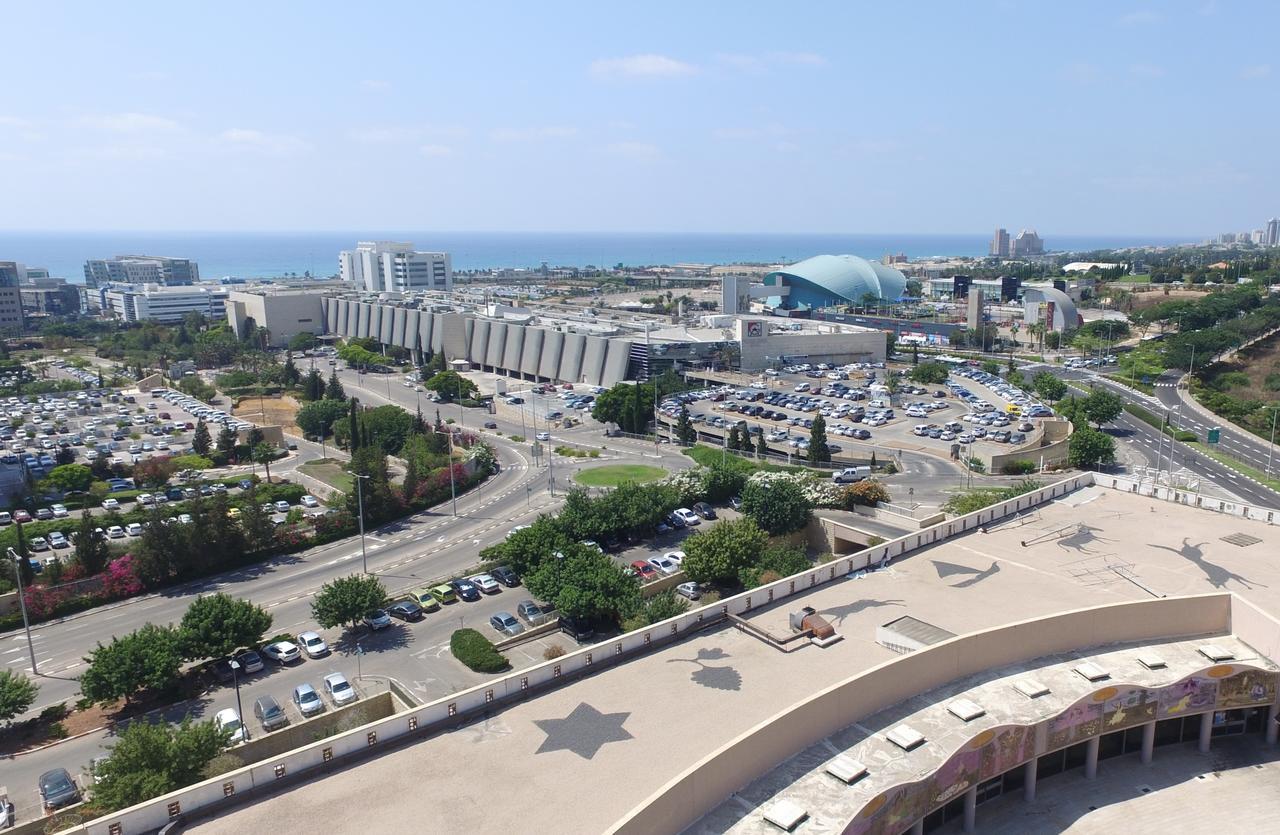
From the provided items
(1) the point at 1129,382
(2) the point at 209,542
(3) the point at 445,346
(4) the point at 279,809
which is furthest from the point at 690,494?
(3) the point at 445,346

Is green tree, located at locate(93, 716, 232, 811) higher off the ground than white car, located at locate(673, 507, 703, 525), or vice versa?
green tree, located at locate(93, 716, 232, 811)

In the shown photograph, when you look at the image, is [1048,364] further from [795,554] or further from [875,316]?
[795,554]

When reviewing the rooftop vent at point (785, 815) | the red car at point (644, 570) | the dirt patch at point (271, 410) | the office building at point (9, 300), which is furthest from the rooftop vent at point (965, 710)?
the office building at point (9, 300)

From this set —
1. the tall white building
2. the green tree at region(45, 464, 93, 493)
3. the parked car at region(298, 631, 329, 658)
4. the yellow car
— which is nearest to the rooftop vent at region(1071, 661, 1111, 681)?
the yellow car

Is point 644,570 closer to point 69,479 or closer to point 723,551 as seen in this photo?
point 723,551

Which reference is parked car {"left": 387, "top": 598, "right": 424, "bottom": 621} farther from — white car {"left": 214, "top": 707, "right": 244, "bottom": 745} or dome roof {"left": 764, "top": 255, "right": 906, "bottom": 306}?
dome roof {"left": 764, "top": 255, "right": 906, "bottom": 306}

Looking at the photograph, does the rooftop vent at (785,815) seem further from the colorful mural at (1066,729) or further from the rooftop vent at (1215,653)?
the rooftop vent at (1215,653)
